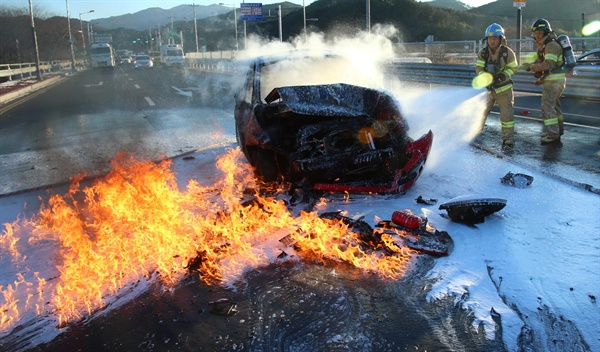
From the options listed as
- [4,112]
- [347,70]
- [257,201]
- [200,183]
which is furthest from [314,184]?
[4,112]

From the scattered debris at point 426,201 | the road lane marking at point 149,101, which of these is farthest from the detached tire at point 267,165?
the road lane marking at point 149,101

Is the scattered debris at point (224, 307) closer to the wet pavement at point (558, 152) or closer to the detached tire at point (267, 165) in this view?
the detached tire at point (267, 165)

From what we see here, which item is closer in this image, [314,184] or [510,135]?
[314,184]

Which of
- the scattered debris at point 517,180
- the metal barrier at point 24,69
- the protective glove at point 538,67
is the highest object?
the metal barrier at point 24,69

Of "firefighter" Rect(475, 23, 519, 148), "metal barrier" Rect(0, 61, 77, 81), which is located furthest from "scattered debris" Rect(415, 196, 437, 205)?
"metal barrier" Rect(0, 61, 77, 81)

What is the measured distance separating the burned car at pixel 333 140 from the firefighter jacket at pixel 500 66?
276cm

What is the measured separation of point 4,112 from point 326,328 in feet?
56.2

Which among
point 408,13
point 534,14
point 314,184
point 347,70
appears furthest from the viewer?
point 534,14

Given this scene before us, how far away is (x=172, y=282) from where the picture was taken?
350 centimetres

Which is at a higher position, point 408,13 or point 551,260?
point 408,13

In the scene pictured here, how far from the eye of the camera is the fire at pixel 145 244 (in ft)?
11.2

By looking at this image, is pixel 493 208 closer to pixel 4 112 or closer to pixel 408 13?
pixel 4 112

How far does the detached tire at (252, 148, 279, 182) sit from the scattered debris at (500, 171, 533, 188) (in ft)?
9.25

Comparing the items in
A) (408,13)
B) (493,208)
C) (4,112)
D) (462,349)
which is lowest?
→ (462,349)
